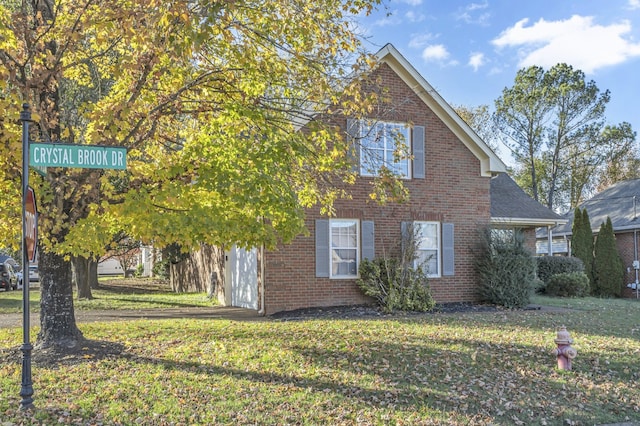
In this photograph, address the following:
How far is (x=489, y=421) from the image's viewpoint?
629 cm

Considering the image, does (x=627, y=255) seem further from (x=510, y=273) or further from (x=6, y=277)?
(x=6, y=277)

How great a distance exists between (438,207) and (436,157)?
1430 millimetres

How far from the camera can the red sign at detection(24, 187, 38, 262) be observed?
5.39 m

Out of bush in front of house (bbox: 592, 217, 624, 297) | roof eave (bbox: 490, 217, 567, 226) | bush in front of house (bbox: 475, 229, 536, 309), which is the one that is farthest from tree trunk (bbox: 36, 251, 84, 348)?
bush in front of house (bbox: 592, 217, 624, 297)

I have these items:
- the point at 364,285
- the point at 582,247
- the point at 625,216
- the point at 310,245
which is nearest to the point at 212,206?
the point at 310,245

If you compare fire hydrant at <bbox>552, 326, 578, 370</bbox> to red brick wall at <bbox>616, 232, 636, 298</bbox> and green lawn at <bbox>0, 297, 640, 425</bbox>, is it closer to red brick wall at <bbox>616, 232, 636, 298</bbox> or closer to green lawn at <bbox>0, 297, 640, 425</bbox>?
green lawn at <bbox>0, 297, 640, 425</bbox>

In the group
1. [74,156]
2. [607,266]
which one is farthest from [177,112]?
[607,266]

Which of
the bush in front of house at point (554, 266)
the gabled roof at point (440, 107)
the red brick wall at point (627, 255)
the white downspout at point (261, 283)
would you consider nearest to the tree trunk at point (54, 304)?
the white downspout at point (261, 283)

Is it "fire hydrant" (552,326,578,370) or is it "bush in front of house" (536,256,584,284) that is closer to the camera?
"fire hydrant" (552,326,578,370)

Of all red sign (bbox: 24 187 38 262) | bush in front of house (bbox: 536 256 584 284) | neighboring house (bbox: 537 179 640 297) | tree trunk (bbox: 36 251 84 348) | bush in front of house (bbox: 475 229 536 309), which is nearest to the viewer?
red sign (bbox: 24 187 38 262)

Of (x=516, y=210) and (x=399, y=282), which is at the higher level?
(x=516, y=210)

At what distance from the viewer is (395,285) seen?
46.9 feet

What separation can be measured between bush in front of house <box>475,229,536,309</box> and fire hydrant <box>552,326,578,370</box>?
7539 millimetres

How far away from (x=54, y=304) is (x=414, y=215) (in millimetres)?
9702
